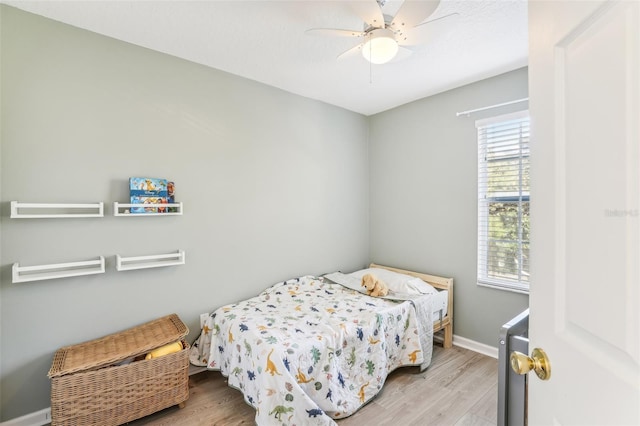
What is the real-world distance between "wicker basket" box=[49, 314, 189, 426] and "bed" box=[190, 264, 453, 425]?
363mm

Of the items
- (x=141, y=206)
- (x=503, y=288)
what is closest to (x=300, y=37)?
(x=141, y=206)

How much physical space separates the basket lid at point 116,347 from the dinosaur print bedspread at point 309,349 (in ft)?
1.15

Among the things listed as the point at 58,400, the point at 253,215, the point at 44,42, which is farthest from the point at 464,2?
the point at 58,400

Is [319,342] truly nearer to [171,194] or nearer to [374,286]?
[374,286]

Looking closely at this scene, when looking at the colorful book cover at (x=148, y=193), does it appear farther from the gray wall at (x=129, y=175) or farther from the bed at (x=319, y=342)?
the bed at (x=319, y=342)

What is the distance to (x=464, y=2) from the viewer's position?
68.8 inches

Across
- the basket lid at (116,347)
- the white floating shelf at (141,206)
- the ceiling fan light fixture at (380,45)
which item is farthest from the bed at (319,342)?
the ceiling fan light fixture at (380,45)

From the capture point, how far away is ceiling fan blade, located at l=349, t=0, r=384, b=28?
1.49 m

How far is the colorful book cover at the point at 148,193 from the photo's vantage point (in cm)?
212

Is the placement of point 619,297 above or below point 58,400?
above

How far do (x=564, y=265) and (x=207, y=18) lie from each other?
221 cm

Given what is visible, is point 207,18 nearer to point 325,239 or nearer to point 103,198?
point 103,198

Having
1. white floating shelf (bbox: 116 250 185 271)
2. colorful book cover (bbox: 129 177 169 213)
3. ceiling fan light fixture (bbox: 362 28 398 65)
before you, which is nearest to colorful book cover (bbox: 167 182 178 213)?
colorful book cover (bbox: 129 177 169 213)

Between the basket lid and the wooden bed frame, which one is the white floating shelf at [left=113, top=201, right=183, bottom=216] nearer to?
the basket lid
